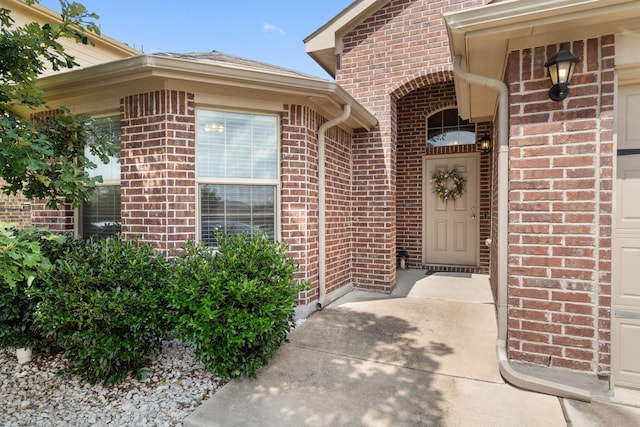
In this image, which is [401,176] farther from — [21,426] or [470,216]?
[21,426]

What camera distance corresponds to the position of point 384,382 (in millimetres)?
2600

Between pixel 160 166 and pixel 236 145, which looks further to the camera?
pixel 236 145

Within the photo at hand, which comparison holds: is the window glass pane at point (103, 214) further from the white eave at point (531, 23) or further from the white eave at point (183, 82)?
the white eave at point (531, 23)

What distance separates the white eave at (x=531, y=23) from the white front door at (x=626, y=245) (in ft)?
1.69

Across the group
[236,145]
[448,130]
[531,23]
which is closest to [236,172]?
[236,145]

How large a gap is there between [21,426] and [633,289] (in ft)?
14.3

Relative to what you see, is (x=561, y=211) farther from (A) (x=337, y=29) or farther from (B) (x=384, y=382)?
(A) (x=337, y=29)

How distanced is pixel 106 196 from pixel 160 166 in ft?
3.16

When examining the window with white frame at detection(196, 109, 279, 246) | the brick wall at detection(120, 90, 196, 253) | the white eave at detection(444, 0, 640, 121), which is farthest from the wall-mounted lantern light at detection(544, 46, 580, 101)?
the brick wall at detection(120, 90, 196, 253)

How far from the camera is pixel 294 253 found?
Result: 3.95m

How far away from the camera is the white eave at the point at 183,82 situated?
3.09m

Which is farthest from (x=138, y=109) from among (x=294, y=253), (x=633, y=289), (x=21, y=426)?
(x=633, y=289)

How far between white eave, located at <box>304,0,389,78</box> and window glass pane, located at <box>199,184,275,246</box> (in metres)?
2.96

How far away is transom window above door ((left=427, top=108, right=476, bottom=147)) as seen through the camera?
6.44 meters
